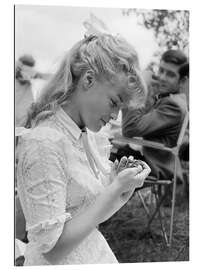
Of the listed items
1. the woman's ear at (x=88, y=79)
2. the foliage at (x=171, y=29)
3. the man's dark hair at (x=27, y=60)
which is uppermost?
the foliage at (x=171, y=29)

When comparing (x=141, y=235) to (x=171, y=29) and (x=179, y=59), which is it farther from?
(x=171, y=29)

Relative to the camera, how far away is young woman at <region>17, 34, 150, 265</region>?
1.40m

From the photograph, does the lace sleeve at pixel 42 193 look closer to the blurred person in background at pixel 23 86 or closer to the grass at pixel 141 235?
the blurred person in background at pixel 23 86

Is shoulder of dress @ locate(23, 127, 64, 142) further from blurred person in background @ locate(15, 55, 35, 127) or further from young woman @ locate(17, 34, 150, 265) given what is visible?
blurred person in background @ locate(15, 55, 35, 127)

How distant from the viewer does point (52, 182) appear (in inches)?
55.2

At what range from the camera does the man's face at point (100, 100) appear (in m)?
1.59

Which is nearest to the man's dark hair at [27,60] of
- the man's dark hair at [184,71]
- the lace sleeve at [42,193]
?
the man's dark hair at [184,71]

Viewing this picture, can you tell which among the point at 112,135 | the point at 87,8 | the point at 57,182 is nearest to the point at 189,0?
the point at 87,8

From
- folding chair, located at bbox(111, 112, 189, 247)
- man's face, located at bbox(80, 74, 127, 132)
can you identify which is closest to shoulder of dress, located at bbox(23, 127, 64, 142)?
man's face, located at bbox(80, 74, 127, 132)

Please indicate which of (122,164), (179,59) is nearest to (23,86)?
(179,59)

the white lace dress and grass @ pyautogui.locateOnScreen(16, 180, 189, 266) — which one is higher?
the white lace dress

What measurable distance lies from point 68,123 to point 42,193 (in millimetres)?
253

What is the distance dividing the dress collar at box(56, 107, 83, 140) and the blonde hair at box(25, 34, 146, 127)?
2cm
